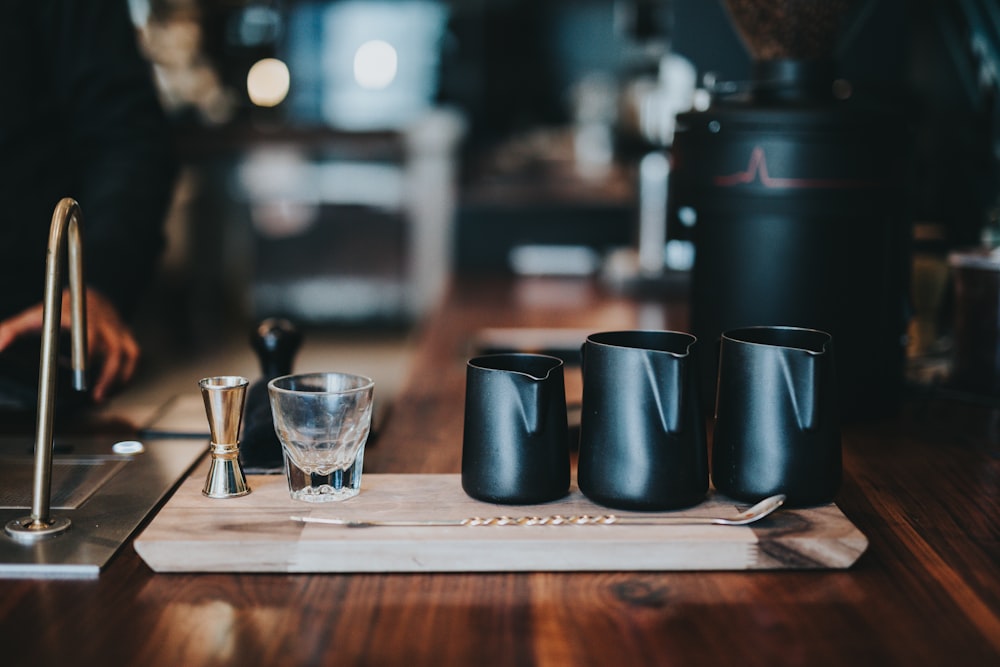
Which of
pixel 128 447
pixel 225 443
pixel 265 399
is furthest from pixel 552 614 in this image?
pixel 128 447

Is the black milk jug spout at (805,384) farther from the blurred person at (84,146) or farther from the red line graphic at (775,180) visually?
the blurred person at (84,146)

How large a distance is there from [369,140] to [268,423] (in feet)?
13.1

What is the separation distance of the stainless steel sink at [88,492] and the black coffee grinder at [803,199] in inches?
22.2

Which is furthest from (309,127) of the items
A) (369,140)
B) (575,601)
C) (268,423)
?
(575,601)

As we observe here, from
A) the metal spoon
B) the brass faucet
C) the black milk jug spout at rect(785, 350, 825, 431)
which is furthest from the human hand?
the black milk jug spout at rect(785, 350, 825, 431)

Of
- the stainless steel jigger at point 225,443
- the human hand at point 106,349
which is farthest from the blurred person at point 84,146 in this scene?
→ the stainless steel jigger at point 225,443

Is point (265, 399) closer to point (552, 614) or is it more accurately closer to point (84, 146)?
point (552, 614)

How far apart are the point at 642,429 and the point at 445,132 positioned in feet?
13.2

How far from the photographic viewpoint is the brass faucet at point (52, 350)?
28.1 inches

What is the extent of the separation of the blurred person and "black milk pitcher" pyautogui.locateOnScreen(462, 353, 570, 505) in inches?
29.6

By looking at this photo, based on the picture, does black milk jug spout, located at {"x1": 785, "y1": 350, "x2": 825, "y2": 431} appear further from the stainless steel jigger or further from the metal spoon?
the stainless steel jigger

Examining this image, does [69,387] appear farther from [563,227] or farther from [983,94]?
[563,227]

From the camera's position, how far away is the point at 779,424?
2.46 ft

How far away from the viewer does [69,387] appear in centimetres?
118
